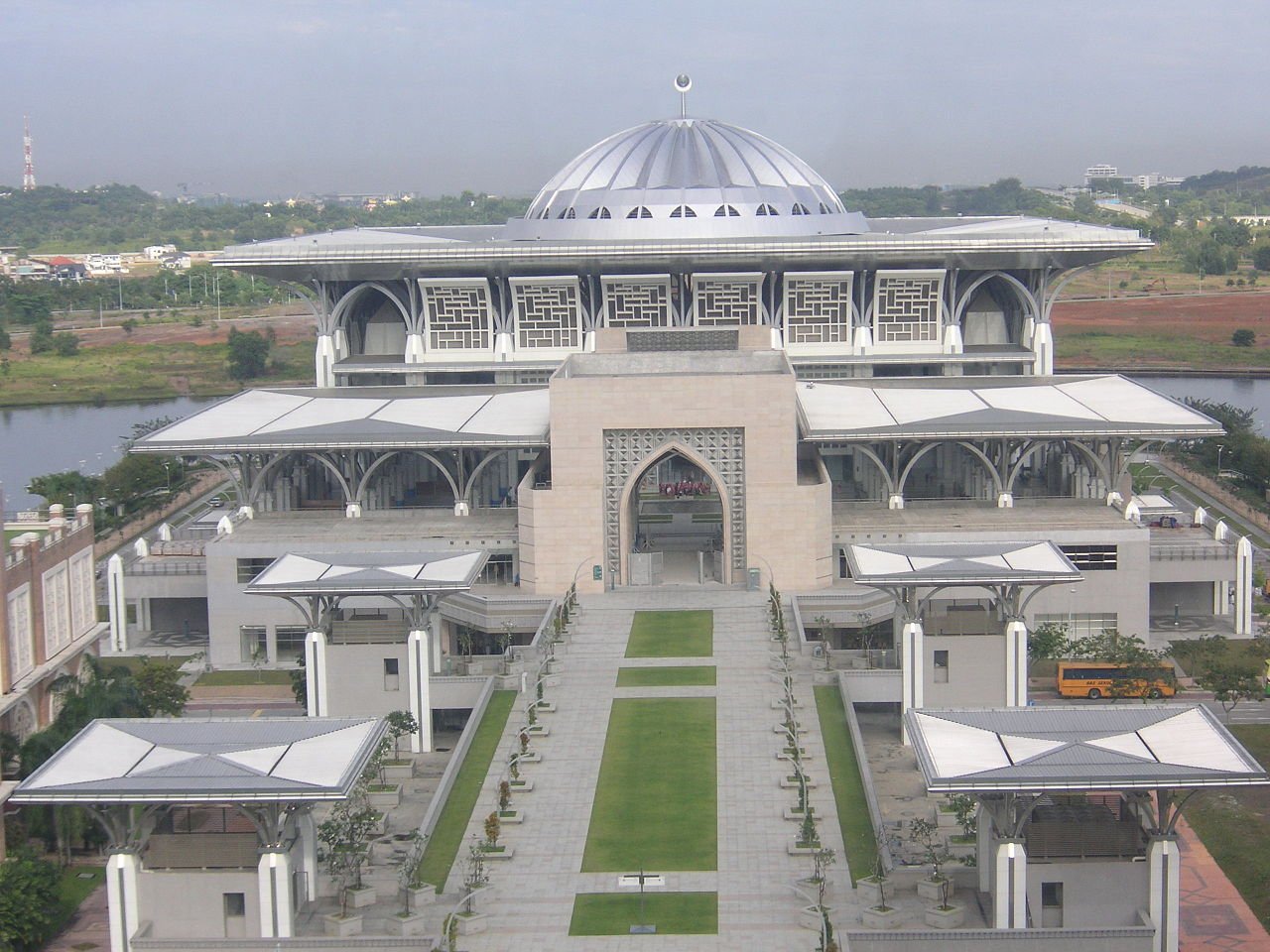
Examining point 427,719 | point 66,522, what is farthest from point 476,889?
point 66,522

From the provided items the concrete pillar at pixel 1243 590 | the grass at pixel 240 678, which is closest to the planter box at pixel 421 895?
the grass at pixel 240 678

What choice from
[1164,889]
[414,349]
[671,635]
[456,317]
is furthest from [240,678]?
[1164,889]

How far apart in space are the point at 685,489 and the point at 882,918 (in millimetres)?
33118

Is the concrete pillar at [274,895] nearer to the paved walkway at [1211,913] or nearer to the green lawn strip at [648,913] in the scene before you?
the green lawn strip at [648,913]

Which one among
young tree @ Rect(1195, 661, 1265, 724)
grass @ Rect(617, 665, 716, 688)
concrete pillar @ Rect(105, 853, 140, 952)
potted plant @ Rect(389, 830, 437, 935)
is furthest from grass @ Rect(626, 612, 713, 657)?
concrete pillar @ Rect(105, 853, 140, 952)

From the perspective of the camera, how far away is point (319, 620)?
4159 centimetres

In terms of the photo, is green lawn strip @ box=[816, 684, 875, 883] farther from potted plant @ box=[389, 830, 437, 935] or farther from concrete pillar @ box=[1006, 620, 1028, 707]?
potted plant @ box=[389, 830, 437, 935]

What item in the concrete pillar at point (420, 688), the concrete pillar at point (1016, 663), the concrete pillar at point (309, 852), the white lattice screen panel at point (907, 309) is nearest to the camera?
the concrete pillar at point (309, 852)

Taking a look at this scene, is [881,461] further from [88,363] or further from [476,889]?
[88,363]

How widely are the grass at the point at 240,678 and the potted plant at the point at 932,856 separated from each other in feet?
65.5

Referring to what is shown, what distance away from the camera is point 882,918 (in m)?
30.0

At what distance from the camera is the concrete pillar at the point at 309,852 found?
3058cm

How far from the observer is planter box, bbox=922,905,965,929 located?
2972 cm

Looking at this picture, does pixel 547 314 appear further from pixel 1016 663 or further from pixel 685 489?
pixel 1016 663
